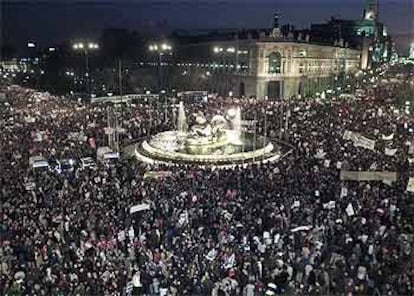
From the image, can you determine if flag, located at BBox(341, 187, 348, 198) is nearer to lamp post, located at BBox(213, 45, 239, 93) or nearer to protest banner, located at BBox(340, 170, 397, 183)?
protest banner, located at BBox(340, 170, 397, 183)

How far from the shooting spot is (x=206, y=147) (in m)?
24.6

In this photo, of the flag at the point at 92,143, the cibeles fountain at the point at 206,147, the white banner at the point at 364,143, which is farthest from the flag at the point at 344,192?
the flag at the point at 92,143

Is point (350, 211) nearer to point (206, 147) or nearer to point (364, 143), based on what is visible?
point (364, 143)

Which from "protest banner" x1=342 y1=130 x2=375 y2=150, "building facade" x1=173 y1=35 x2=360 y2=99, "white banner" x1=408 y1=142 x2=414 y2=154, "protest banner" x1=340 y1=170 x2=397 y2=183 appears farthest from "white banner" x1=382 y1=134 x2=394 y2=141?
"building facade" x1=173 y1=35 x2=360 y2=99

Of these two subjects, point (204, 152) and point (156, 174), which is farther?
point (204, 152)

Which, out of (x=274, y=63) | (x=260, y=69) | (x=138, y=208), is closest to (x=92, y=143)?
(x=138, y=208)

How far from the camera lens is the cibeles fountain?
23217mm

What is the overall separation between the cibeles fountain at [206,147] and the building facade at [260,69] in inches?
1401

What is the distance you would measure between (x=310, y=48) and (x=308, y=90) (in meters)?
6.34

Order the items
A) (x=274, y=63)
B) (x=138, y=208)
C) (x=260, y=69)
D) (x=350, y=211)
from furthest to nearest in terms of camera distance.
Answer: (x=274, y=63)
(x=260, y=69)
(x=138, y=208)
(x=350, y=211)

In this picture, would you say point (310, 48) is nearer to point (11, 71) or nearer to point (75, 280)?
point (11, 71)

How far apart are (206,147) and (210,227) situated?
33.7ft

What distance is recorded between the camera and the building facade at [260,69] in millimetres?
64938

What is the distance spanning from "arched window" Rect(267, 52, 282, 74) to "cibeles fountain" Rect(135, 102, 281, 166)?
38.5 metres
